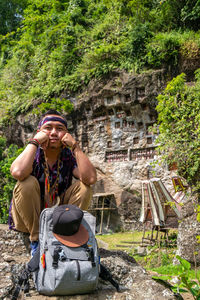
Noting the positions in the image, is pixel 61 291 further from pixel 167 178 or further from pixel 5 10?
pixel 5 10

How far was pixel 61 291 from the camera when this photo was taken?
182 cm

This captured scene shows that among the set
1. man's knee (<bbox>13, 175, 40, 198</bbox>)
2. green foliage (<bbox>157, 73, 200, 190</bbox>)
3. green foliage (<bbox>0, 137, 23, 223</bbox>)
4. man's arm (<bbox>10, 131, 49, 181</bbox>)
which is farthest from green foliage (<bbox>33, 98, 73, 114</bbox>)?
man's knee (<bbox>13, 175, 40, 198</bbox>)

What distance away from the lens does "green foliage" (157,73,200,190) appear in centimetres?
549

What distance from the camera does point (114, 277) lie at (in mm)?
2367

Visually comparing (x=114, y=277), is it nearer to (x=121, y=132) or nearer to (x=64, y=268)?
(x=64, y=268)

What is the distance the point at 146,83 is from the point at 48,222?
30.2 feet

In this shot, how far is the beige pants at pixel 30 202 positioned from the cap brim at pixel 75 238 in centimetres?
39

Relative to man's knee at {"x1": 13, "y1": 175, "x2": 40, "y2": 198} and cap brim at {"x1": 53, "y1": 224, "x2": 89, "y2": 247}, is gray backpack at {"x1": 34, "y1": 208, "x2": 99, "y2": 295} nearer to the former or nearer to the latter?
cap brim at {"x1": 53, "y1": 224, "x2": 89, "y2": 247}

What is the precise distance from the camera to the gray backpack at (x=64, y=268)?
5.89 feet

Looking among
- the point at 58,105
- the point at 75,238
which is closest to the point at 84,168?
the point at 75,238

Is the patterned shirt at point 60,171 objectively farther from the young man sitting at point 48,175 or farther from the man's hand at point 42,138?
the man's hand at point 42,138

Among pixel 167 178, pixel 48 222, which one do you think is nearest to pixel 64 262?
pixel 48 222

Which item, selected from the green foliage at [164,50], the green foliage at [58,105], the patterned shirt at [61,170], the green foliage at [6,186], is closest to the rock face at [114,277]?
the patterned shirt at [61,170]

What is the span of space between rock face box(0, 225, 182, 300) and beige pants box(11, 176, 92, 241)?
33cm
